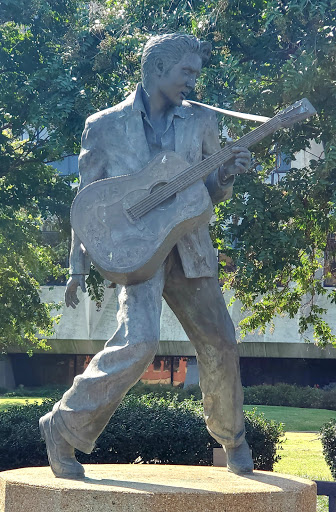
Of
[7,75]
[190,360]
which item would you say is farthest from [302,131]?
[190,360]

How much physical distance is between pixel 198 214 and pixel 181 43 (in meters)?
1.03

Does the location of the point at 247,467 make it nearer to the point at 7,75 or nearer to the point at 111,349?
the point at 111,349

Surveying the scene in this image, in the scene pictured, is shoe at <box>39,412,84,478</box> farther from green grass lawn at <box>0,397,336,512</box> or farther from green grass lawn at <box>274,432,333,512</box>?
green grass lawn at <box>274,432,333,512</box>

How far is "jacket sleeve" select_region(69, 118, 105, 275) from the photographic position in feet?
18.5

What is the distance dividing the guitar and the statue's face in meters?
0.41

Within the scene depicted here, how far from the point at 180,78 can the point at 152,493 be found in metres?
2.35

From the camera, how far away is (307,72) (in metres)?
11.5

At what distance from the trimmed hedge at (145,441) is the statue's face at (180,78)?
5.42 m

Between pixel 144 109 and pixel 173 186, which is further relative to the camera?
pixel 144 109

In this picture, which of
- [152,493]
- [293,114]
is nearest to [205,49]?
[293,114]

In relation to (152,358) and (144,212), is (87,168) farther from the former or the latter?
(152,358)

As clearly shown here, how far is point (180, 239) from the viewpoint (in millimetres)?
5480

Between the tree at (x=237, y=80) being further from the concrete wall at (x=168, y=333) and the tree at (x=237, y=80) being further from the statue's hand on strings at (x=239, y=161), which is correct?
the concrete wall at (x=168, y=333)

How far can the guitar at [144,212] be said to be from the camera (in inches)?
207
